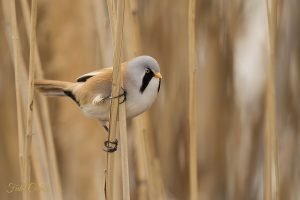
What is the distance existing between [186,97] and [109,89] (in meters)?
0.64

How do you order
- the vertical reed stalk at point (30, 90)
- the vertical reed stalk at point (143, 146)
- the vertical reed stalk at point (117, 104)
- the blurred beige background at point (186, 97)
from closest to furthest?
1. the vertical reed stalk at point (117, 104)
2. the vertical reed stalk at point (30, 90)
3. the vertical reed stalk at point (143, 146)
4. the blurred beige background at point (186, 97)

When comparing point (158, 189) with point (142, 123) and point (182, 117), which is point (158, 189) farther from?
point (182, 117)

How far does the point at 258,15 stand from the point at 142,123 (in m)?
0.85

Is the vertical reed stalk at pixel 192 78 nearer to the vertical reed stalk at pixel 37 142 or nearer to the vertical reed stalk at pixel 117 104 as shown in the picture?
the vertical reed stalk at pixel 117 104

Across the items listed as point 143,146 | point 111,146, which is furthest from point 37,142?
point 111,146

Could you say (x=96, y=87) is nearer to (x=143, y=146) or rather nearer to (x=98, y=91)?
(x=98, y=91)

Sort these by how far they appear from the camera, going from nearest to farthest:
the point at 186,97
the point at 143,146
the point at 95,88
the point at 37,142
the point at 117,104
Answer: the point at 117,104 < the point at 95,88 < the point at 143,146 < the point at 37,142 < the point at 186,97

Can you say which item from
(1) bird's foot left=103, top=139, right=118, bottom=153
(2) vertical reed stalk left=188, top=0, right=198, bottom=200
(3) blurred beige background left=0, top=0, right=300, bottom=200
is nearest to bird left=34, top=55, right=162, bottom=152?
(1) bird's foot left=103, top=139, right=118, bottom=153

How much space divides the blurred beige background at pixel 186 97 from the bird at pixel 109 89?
495mm

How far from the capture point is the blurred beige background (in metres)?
1.65

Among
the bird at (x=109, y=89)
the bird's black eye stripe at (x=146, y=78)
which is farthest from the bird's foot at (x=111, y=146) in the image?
the bird's black eye stripe at (x=146, y=78)

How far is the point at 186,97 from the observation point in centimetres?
170

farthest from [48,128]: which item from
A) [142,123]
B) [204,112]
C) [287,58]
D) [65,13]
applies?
[287,58]

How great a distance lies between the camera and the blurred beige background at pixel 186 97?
165 cm
